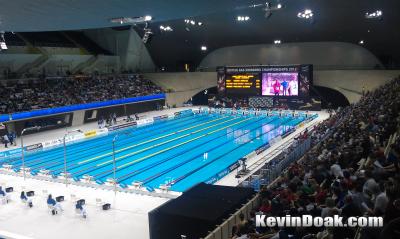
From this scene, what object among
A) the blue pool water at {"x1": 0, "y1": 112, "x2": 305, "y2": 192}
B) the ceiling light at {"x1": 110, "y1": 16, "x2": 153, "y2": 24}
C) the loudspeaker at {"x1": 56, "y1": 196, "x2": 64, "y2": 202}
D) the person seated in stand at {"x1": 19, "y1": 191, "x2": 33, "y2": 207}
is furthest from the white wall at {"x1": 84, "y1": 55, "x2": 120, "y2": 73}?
the ceiling light at {"x1": 110, "y1": 16, "x2": 153, "y2": 24}

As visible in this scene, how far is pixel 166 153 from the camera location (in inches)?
797

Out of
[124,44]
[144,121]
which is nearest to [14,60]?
[124,44]

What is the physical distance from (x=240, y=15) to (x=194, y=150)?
40.3 ft

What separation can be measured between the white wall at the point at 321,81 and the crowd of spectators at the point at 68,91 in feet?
5.39

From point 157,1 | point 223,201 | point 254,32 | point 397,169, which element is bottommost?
point 223,201

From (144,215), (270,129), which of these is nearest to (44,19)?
(144,215)

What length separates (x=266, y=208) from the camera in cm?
684

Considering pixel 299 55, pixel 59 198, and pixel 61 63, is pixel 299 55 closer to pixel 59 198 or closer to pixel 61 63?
pixel 61 63

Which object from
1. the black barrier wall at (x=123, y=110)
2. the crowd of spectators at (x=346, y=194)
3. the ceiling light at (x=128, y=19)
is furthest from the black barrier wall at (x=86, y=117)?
the crowd of spectators at (x=346, y=194)

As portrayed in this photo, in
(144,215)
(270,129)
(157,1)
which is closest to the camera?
(157,1)

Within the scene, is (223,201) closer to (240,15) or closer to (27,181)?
(27,181)

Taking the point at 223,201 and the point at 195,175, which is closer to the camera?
the point at 223,201

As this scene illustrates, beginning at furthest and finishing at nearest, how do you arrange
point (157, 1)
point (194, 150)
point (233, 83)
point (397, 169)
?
point (233, 83)
point (194, 150)
point (157, 1)
point (397, 169)

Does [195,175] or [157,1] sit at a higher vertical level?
[157,1]
